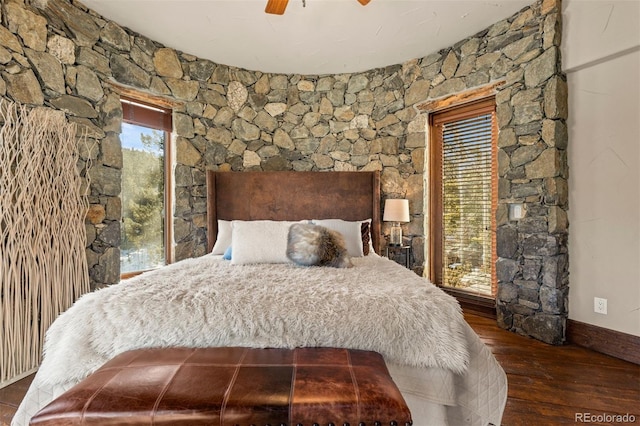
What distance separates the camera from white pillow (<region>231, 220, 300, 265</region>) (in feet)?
8.11

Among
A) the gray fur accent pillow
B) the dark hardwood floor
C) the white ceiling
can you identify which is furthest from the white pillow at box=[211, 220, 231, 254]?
the white ceiling

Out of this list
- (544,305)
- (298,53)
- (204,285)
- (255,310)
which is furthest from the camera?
(298,53)

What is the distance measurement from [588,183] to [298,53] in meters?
2.82

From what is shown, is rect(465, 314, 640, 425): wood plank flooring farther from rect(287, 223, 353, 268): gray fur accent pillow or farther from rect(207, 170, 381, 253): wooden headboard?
rect(207, 170, 381, 253): wooden headboard

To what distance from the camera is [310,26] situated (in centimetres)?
272

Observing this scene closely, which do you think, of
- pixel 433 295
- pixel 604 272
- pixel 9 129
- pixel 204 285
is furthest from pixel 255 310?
pixel 604 272

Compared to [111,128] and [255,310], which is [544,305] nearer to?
[255,310]

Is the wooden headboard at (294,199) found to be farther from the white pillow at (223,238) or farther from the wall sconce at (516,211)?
the wall sconce at (516,211)

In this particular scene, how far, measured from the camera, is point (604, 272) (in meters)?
2.30

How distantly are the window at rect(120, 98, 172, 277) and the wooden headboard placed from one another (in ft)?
1.74

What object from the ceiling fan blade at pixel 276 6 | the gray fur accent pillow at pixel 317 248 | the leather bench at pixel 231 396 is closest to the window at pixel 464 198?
the gray fur accent pillow at pixel 317 248

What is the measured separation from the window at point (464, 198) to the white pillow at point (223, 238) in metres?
2.21

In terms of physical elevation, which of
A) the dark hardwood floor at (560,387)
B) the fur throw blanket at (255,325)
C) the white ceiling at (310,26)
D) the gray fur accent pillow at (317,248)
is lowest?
the dark hardwood floor at (560,387)

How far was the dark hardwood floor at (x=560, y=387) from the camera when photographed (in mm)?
1609
